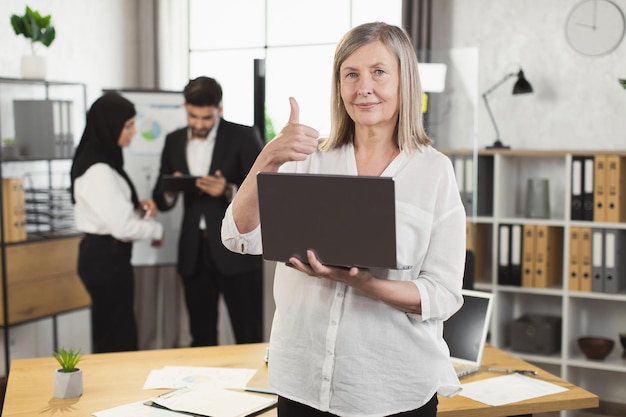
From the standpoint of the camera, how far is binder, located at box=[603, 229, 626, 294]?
162 inches

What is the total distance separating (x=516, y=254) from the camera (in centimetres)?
438

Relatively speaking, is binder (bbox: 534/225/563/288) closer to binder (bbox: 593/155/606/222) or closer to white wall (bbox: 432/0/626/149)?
binder (bbox: 593/155/606/222)

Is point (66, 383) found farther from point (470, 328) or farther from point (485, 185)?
point (485, 185)

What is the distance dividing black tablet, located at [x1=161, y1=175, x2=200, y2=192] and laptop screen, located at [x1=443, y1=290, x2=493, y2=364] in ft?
5.94

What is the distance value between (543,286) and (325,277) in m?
3.07

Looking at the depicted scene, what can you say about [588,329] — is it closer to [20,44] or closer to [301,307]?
[301,307]

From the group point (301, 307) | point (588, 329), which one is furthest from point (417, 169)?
point (588, 329)

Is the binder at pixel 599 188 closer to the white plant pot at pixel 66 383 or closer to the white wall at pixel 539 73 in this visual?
the white wall at pixel 539 73

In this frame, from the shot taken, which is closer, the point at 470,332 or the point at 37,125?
the point at 470,332

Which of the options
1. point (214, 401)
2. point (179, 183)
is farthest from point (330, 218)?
point (179, 183)

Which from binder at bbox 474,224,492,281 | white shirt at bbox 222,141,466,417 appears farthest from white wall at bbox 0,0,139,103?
white shirt at bbox 222,141,466,417

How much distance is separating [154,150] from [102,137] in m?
0.68

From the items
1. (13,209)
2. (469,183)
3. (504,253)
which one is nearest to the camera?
(469,183)

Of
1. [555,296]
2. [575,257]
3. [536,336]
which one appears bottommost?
[536,336]
